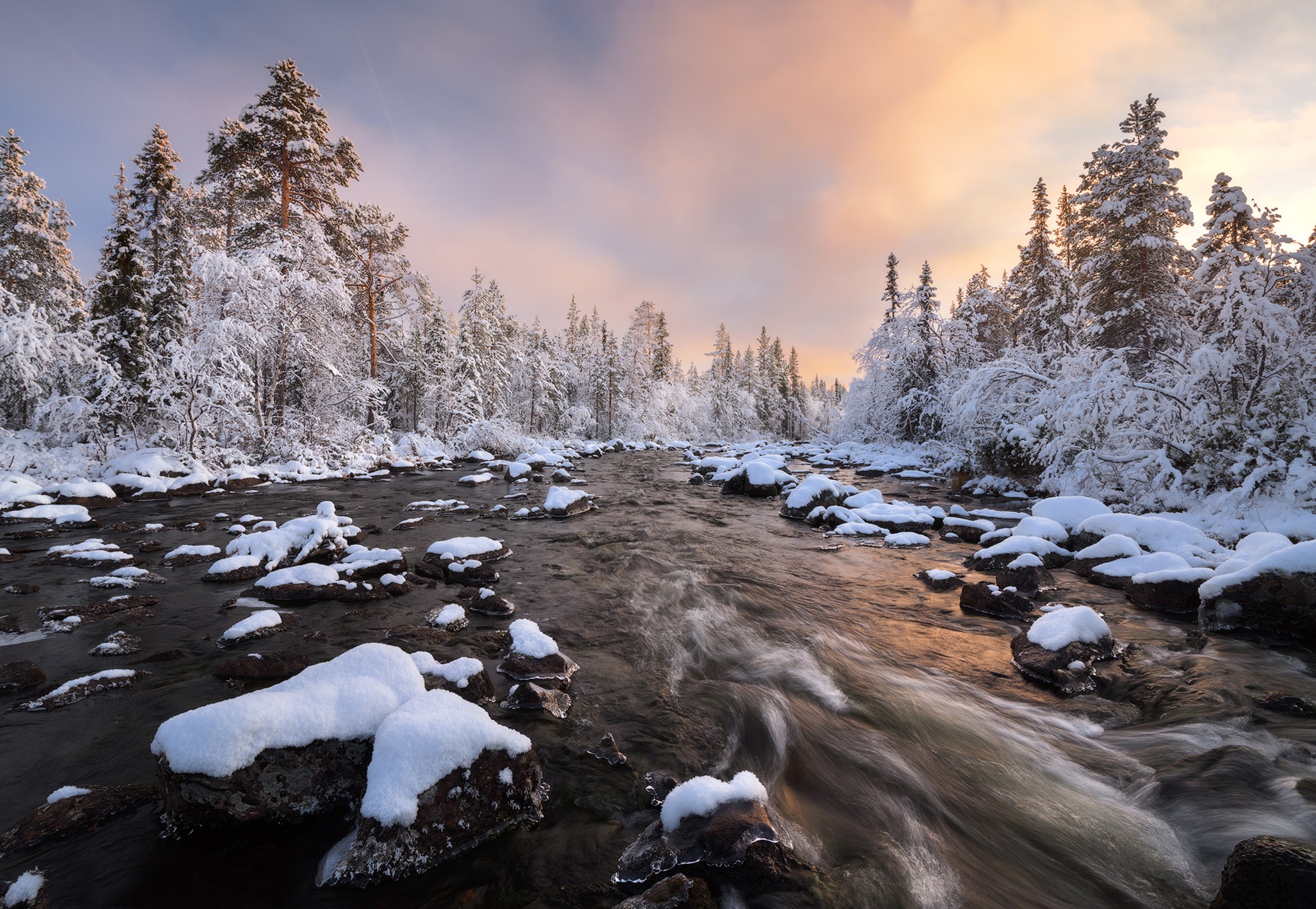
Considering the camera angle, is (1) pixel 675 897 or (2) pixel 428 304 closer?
(1) pixel 675 897

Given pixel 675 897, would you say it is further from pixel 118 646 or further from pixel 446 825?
pixel 118 646

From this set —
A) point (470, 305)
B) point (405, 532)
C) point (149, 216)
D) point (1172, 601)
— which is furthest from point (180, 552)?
point (470, 305)

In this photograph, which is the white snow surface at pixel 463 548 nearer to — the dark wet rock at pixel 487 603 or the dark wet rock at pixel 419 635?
the dark wet rock at pixel 487 603

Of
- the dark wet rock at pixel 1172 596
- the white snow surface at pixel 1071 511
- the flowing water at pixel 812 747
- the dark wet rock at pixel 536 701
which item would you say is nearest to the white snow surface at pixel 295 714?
the flowing water at pixel 812 747

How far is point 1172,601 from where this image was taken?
264 inches

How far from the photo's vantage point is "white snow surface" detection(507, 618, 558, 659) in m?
5.12

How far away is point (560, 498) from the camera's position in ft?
44.6

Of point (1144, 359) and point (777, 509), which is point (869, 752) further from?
point (1144, 359)

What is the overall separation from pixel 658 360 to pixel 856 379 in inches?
1165

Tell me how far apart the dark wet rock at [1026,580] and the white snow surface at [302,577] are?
405 inches

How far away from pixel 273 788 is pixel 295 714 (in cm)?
42

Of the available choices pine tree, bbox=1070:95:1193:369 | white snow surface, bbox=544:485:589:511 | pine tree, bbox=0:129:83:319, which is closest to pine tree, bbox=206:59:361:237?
pine tree, bbox=0:129:83:319

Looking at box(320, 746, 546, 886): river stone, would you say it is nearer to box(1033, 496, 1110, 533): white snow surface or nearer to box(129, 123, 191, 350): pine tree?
Result: box(1033, 496, 1110, 533): white snow surface

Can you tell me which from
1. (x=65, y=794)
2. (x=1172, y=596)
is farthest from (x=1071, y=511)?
(x=65, y=794)
